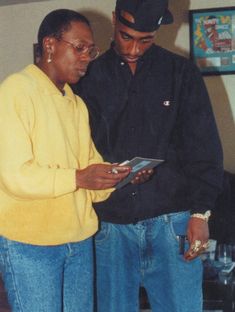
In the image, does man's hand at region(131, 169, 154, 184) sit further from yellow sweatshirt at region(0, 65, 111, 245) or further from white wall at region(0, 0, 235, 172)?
white wall at region(0, 0, 235, 172)

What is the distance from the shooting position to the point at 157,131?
177 cm

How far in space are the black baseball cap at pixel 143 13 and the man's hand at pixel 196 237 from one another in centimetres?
64

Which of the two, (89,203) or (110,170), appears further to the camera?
(89,203)

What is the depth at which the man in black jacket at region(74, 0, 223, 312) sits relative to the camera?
176cm

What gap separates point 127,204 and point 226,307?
56.4 inches

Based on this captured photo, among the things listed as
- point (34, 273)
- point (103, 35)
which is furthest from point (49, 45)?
point (103, 35)

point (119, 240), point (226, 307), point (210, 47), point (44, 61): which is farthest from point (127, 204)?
point (210, 47)

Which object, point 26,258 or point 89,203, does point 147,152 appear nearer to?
point 89,203

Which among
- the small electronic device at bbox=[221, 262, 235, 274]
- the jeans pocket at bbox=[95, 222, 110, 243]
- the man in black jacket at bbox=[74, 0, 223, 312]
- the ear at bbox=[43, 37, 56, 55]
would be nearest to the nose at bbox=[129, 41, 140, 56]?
the man in black jacket at bbox=[74, 0, 223, 312]

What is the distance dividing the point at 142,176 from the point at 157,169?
0.10m

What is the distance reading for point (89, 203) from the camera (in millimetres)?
1629

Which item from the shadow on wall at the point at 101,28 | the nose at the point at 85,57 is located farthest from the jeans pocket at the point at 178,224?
the shadow on wall at the point at 101,28

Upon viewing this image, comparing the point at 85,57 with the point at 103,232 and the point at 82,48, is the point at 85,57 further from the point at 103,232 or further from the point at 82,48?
the point at 103,232

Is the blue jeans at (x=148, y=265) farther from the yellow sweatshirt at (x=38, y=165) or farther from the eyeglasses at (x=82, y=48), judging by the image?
the eyeglasses at (x=82, y=48)
